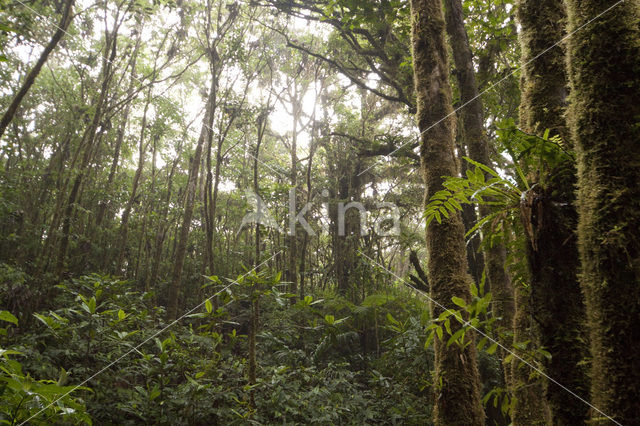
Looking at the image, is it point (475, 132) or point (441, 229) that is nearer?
point (441, 229)

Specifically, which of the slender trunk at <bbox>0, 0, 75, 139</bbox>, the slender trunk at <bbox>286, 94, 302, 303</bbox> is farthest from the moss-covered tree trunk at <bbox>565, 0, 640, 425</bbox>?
the slender trunk at <bbox>286, 94, 302, 303</bbox>

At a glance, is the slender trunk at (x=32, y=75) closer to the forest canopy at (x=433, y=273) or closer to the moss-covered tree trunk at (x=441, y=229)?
the forest canopy at (x=433, y=273)

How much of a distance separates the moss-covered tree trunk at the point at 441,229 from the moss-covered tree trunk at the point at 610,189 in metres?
0.90

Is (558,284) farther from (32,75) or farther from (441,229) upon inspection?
(32,75)

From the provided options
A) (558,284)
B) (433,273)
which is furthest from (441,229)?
(558,284)

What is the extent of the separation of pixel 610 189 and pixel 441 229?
112 centimetres

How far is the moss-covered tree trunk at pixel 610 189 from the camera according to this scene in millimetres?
795

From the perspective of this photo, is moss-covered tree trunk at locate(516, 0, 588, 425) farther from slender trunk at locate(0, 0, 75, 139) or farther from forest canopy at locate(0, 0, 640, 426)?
slender trunk at locate(0, 0, 75, 139)

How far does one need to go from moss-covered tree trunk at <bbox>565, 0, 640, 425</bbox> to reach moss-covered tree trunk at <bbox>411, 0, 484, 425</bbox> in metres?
0.90

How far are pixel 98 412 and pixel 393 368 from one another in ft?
11.9

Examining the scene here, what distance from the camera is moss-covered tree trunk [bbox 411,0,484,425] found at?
5.57 feet

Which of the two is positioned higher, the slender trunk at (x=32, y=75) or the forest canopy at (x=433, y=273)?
the slender trunk at (x=32, y=75)

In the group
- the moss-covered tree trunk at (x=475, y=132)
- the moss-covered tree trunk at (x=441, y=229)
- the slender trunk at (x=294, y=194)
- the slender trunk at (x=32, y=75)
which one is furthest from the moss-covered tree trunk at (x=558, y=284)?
the slender trunk at (x=294, y=194)

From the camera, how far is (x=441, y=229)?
1.99 m
